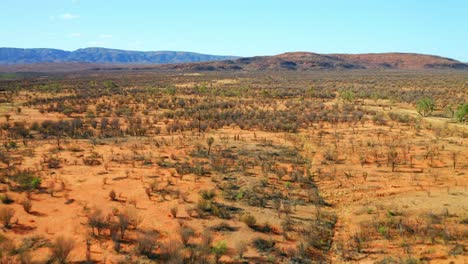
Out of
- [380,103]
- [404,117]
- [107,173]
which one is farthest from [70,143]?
[380,103]

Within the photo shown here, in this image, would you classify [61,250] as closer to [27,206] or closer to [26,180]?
[27,206]

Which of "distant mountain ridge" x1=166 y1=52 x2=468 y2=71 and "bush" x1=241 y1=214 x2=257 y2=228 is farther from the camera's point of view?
"distant mountain ridge" x1=166 y1=52 x2=468 y2=71

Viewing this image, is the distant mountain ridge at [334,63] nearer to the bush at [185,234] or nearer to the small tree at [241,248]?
the bush at [185,234]

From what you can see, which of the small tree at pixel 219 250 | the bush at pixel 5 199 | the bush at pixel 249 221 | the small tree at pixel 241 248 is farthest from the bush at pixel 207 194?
the bush at pixel 5 199

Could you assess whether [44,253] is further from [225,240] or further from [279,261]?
[279,261]

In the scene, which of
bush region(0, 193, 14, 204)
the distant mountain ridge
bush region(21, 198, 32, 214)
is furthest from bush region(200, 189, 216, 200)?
the distant mountain ridge

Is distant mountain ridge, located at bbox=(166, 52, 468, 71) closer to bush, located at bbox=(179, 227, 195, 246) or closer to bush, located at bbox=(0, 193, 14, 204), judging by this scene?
bush, located at bbox=(0, 193, 14, 204)

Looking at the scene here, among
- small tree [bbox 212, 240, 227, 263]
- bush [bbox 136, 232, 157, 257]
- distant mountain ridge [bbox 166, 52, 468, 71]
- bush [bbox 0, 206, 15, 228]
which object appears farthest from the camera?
distant mountain ridge [bbox 166, 52, 468, 71]

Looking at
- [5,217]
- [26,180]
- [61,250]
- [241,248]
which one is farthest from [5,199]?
[241,248]
